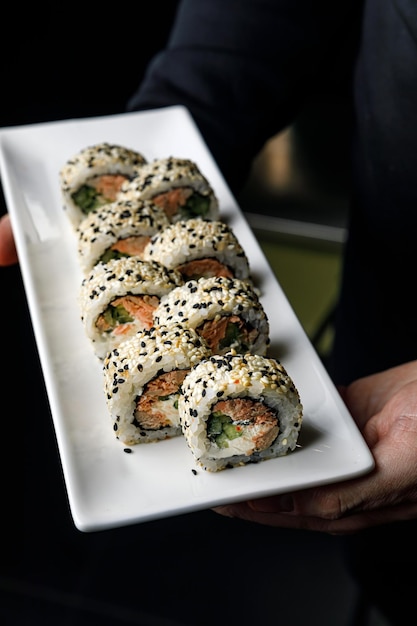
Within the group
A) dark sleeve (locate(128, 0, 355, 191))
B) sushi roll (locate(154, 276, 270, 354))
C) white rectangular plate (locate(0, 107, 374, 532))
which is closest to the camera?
white rectangular plate (locate(0, 107, 374, 532))

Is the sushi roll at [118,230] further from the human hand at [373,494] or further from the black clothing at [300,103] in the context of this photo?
the human hand at [373,494]

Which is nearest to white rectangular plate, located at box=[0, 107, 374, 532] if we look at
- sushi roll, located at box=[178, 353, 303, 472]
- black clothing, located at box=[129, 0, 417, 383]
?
sushi roll, located at box=[178, 353, 303, 472]

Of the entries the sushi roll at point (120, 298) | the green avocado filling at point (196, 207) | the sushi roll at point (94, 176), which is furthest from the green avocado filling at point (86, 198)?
the sushi roll at point (120, 298)

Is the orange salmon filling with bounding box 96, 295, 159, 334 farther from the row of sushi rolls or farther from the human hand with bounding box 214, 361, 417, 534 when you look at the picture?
the human hand with bounding box 214, 361, 417, 534

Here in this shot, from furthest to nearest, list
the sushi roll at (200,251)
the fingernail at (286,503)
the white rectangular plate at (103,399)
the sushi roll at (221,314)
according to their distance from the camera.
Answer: the sushi roll at (200,251) < the sushi roll at (221,314) < the fingernail at (286,503) < the white rectangular plate at (103,399)

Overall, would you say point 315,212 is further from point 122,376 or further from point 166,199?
point 122,376

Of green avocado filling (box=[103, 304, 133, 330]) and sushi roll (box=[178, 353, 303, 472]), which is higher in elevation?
sushi roll (box=[178, 353, 303, 472])
